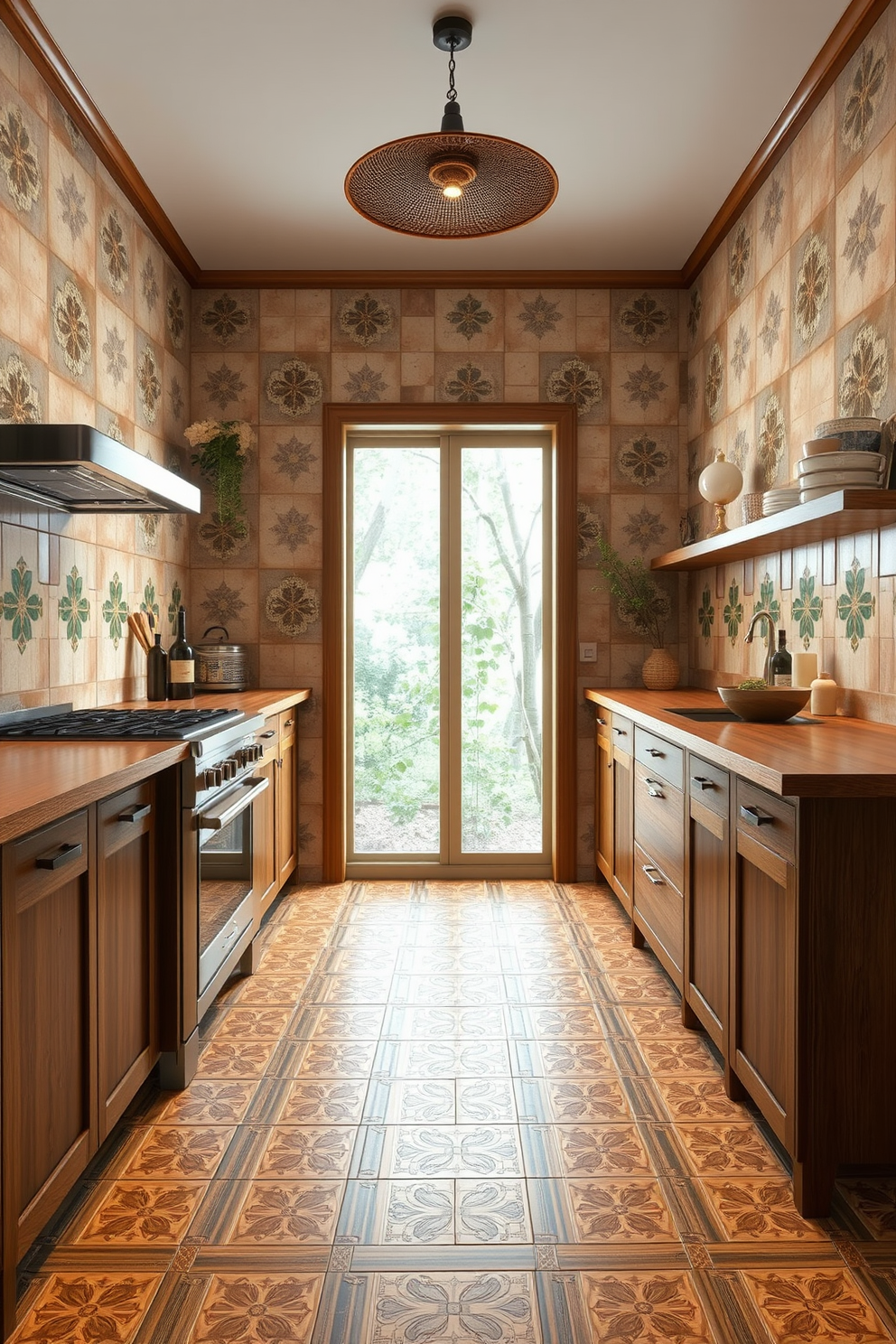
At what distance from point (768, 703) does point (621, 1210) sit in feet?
4.37

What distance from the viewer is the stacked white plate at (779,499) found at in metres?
2.70

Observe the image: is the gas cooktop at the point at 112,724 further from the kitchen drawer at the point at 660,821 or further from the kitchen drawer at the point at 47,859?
the kitchen drawer at the point at 660,821

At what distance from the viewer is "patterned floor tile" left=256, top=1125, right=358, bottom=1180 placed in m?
1.98

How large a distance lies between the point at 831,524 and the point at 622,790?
1.52 metres

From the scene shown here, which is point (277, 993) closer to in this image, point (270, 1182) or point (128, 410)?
point (270, 1182)

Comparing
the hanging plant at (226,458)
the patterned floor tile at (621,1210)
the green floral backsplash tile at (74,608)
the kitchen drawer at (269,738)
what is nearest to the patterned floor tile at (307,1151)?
the patterned floor tile at (621,1210)

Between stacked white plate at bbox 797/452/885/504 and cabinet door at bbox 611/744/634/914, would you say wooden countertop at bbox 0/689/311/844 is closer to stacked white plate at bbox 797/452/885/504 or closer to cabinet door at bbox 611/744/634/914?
stacked white plate at bbox 797/452/885/504

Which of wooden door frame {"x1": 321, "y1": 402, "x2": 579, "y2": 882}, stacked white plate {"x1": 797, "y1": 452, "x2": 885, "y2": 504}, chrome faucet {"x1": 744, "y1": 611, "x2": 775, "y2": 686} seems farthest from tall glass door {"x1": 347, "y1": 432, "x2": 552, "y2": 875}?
stacked white plate {"x1": 797, "y1": 452, "x2": 885, "y2": 504}

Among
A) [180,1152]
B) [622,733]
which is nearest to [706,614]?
[622,733]

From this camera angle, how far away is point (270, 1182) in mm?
1929

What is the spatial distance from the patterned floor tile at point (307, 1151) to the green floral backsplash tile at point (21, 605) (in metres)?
1.49

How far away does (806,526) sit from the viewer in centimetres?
250

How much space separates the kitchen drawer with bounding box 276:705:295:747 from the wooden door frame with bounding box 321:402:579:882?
217mm

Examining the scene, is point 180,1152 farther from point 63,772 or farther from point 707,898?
point 707,898
